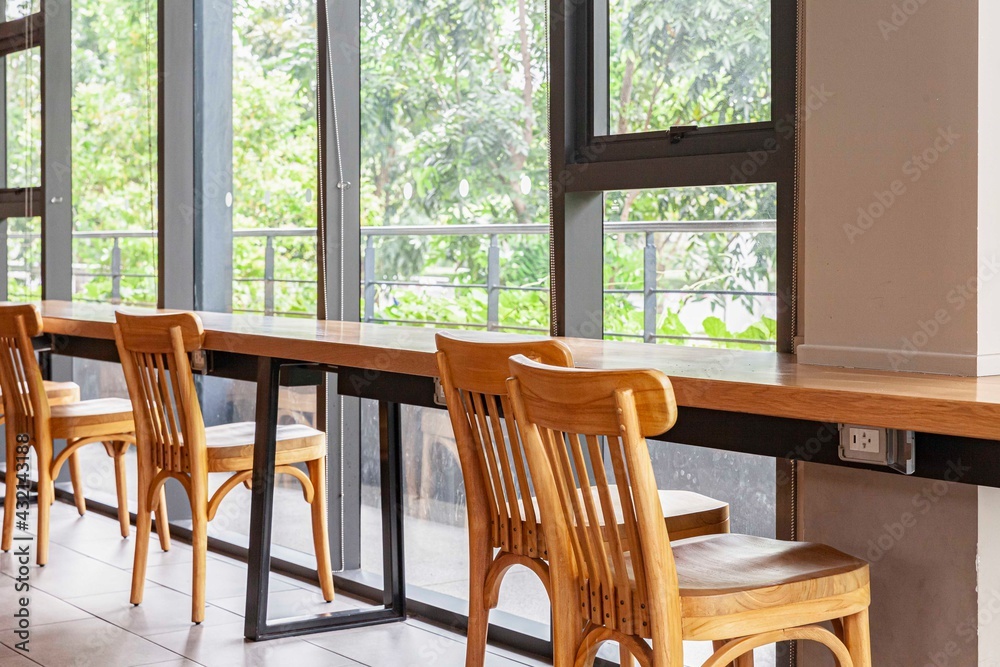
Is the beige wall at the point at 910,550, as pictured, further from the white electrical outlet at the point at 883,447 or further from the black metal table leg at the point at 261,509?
the black metal table leg at the point at 261,509

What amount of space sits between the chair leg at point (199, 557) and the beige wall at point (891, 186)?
1.67m

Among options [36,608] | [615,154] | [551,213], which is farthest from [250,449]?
[615,154]

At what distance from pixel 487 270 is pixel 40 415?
57.6 inches

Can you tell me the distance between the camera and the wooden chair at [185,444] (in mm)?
2988

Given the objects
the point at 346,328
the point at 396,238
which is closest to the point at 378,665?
the point at 346,328

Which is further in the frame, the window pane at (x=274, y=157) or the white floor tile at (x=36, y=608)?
the window pane at (x=274, y=157)

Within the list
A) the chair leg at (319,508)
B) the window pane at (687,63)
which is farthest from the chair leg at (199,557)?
the window pane at (687,63)

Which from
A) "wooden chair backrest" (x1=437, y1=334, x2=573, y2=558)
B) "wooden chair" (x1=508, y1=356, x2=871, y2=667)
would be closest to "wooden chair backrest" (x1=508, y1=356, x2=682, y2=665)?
"wooden chair" (x1=508, y1=356, x2=871, y2=667)

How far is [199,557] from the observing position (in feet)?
10.0

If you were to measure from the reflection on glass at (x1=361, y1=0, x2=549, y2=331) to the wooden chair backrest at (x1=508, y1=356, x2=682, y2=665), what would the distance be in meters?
1.67

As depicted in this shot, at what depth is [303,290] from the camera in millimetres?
4086

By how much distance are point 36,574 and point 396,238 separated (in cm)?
155

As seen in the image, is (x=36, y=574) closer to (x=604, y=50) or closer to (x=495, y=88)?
(x=495, y=88)

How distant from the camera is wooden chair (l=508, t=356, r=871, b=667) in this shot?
1.55m
